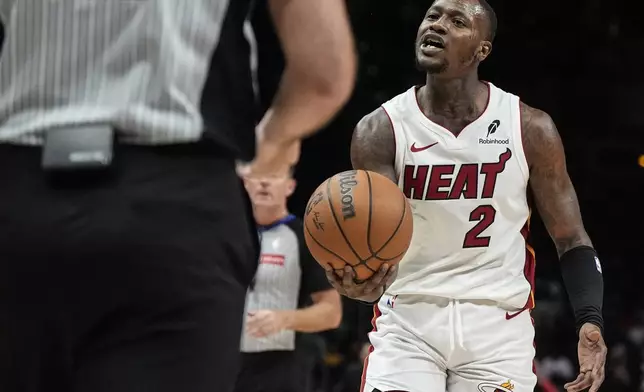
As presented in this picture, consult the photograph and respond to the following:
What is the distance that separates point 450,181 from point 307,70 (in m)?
2.19

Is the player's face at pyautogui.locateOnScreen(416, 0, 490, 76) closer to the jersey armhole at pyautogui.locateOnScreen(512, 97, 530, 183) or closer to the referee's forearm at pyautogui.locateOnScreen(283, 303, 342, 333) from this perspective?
the jersey armhole at pyautogui.locateOnScreen(512, 97, 530, 183)

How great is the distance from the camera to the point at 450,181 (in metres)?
3.63

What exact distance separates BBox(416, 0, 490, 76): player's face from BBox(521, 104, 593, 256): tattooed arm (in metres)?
0.37

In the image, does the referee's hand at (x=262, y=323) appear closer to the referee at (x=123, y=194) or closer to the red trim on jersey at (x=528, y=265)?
the red trim on jersey at (x=528, y=265)

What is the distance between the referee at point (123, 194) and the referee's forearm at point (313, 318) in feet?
12.4

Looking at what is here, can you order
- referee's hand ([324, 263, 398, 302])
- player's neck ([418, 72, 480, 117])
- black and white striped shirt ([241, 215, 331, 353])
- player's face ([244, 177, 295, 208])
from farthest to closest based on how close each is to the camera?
player's face ([244, 177, 295, 208]), black and white striped shirt ([241, 215, 331, 353]), player's neck ([418, 72, 480, 117]), referee's hand ([324, 263, 398, 302])

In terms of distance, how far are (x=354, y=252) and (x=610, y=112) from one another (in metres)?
12.8

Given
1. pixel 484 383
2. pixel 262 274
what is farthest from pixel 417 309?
pixel 262 274

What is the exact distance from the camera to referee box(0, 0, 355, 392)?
1.31 m

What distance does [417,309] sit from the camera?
3.55 meters

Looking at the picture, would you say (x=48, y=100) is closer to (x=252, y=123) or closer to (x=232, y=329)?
(x=252, y=123)

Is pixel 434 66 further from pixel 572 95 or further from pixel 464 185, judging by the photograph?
pixel 572 95

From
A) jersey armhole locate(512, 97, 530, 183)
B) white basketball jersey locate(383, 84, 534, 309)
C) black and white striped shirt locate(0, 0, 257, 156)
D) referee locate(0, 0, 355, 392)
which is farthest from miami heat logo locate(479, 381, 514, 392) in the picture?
black and white striped shirt locate(0, 0, 257, 156)

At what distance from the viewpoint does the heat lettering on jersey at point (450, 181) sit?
3.63 meters
